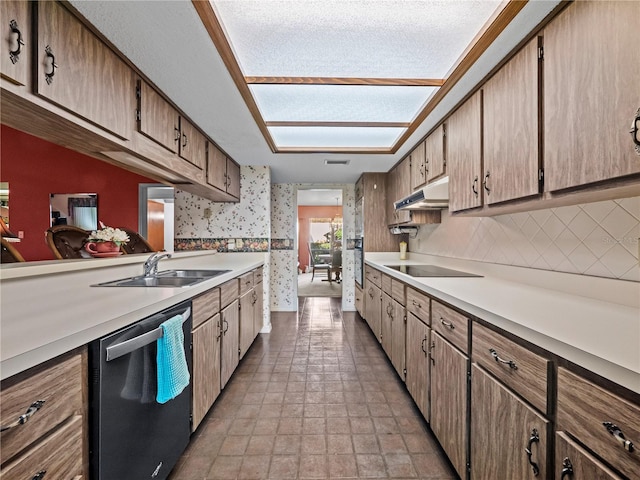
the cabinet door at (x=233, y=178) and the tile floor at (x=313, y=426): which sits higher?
the cabinet door at (x=233, y=178)

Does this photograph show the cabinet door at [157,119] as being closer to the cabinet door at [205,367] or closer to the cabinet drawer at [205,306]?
the cabinet drawer at [205,306]

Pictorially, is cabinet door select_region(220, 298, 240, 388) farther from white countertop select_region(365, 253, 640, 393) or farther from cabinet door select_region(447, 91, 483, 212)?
cabinet door select_region(447, 91, 483, 212)

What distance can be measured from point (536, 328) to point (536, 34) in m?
1.32

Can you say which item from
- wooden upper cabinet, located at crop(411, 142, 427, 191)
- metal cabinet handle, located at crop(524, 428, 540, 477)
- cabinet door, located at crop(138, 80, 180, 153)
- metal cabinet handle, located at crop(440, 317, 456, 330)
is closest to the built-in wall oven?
wooden upper cabinet, located at crop(411, 142, 427, 191)

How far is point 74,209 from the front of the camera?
386cm

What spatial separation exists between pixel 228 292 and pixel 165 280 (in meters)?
0.46

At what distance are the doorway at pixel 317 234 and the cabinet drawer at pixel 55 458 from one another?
715 cm

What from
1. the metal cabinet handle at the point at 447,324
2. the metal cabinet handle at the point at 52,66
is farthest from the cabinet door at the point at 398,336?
the metal cabinet handle at the point at 52,66

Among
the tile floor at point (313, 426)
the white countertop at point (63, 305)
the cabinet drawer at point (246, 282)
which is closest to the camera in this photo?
the white countertop at point (63, 305)

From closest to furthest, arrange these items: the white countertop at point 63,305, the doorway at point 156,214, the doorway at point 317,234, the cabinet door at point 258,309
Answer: the white countertop at point 63,305
the cabinet door at point 258,309
the doorway at point 156,214
the doorway at point 317,234

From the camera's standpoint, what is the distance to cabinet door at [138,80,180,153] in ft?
5.77

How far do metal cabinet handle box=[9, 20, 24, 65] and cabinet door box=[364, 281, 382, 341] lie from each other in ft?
9.98

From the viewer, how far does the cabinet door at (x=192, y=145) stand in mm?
2326

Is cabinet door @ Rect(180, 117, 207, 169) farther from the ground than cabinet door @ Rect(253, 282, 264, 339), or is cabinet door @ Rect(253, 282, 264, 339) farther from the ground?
cabinet door @ Rect(180, 117, 207, 169)
